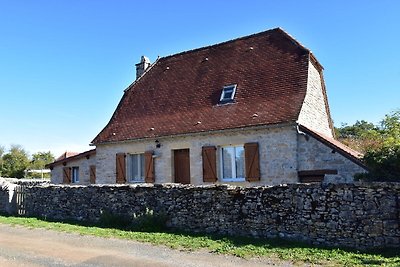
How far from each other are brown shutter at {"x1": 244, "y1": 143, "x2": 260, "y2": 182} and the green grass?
4.88 m

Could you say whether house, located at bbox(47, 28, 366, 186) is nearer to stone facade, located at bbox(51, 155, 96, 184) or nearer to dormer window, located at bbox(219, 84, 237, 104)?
dormer window, located at bbox(219, 84, 237, 104)

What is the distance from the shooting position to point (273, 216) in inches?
347

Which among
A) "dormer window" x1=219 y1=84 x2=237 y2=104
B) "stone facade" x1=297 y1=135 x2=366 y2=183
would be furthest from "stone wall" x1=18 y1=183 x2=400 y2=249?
"dormer window" x1=219 y1=84 x2=237 y2=104

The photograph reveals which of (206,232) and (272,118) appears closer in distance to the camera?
(206,232)

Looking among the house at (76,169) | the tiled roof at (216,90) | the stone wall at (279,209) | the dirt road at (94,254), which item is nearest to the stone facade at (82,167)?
the house at (76,169)

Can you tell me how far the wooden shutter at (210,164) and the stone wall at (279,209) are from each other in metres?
4.25

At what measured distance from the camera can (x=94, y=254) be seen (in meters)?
8.09

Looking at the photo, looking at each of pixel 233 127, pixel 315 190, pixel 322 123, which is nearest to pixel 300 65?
pixel 322 123

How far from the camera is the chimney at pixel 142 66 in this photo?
21578mm

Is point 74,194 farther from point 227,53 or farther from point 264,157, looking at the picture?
point 227,53

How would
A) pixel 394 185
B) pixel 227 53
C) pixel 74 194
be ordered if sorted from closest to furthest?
pixel 394 185 < pixel 74 194 < pixel 227 53

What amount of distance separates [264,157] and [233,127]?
5.40 ft

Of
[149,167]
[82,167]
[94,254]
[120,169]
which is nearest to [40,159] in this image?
[82,167]

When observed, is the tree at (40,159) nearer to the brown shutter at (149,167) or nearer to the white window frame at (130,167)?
the white window frame at (130,167)
